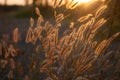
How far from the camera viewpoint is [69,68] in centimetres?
354

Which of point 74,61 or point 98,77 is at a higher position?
point 74,61

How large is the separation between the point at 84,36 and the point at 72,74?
34 cm

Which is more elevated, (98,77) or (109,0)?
(109,0)

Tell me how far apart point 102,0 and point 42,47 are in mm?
1170

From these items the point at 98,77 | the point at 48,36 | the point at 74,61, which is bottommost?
the point at 98,77

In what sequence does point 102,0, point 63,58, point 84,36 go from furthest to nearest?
point 102,0
point 84,36
point 63,58

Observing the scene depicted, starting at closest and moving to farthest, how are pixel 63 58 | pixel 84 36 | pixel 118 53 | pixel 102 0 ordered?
pixel 63 58 → pixel 84 36 → pixel 118 53 → pixel 102 0

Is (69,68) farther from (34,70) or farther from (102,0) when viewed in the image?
(102,0)

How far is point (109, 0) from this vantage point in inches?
177

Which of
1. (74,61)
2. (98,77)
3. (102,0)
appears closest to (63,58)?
(74,61)

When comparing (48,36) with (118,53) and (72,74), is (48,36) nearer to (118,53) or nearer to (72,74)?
(72,74)

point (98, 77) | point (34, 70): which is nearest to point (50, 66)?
point (34, 70)

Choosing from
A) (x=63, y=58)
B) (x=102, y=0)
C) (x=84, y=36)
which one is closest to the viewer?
(x=63, y=58)

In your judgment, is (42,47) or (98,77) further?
(98,77)
